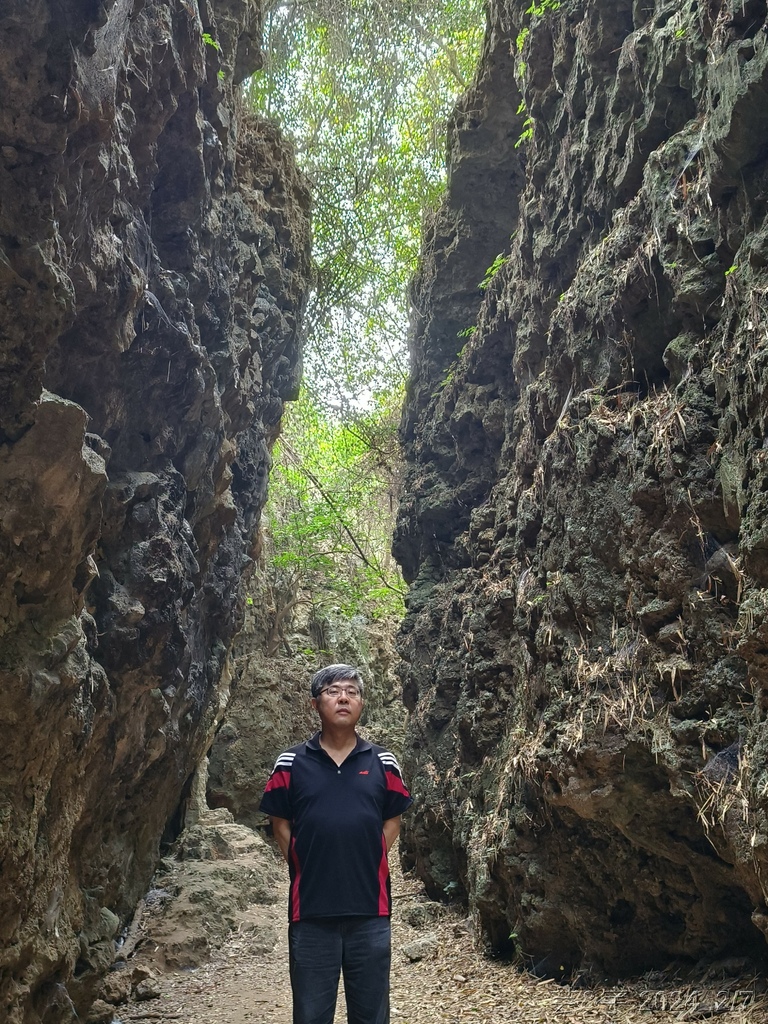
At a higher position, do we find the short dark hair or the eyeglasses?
the short dark hair

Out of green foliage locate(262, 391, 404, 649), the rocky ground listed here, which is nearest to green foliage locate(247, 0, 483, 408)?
green foliage locate(262, 391, 404, 649)

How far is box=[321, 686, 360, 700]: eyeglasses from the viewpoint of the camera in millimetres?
3463

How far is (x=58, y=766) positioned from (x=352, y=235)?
11745 mm

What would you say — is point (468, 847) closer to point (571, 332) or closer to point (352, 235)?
point (571, 332)

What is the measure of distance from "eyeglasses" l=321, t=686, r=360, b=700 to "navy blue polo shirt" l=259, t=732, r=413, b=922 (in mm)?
221

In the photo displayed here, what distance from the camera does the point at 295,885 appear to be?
126 inches

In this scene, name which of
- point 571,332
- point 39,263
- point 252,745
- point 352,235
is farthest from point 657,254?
point 252,745

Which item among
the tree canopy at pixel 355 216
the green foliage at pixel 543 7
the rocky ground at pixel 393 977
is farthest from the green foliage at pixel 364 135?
the rocky ground at pixel 393 977

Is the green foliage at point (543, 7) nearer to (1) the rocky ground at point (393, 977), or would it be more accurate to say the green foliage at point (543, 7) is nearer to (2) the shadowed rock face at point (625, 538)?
(2) the shadowed rock face at point (625, 538)

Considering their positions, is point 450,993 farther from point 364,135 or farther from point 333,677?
point 364,135

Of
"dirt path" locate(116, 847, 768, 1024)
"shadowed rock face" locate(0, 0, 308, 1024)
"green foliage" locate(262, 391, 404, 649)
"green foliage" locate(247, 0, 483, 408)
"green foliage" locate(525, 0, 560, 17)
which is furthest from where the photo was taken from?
"green foliage" locate(262, 391, 404, 649)

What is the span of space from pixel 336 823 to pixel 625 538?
321 centimetres

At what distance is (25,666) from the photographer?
4246 mm

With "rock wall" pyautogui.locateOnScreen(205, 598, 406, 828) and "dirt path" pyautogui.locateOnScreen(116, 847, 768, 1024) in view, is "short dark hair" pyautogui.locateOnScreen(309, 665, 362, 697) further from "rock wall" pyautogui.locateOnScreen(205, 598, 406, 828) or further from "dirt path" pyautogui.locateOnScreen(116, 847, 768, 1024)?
"rock wall" pyautogui.locateOnScreen(205, 598, 406, 828)
